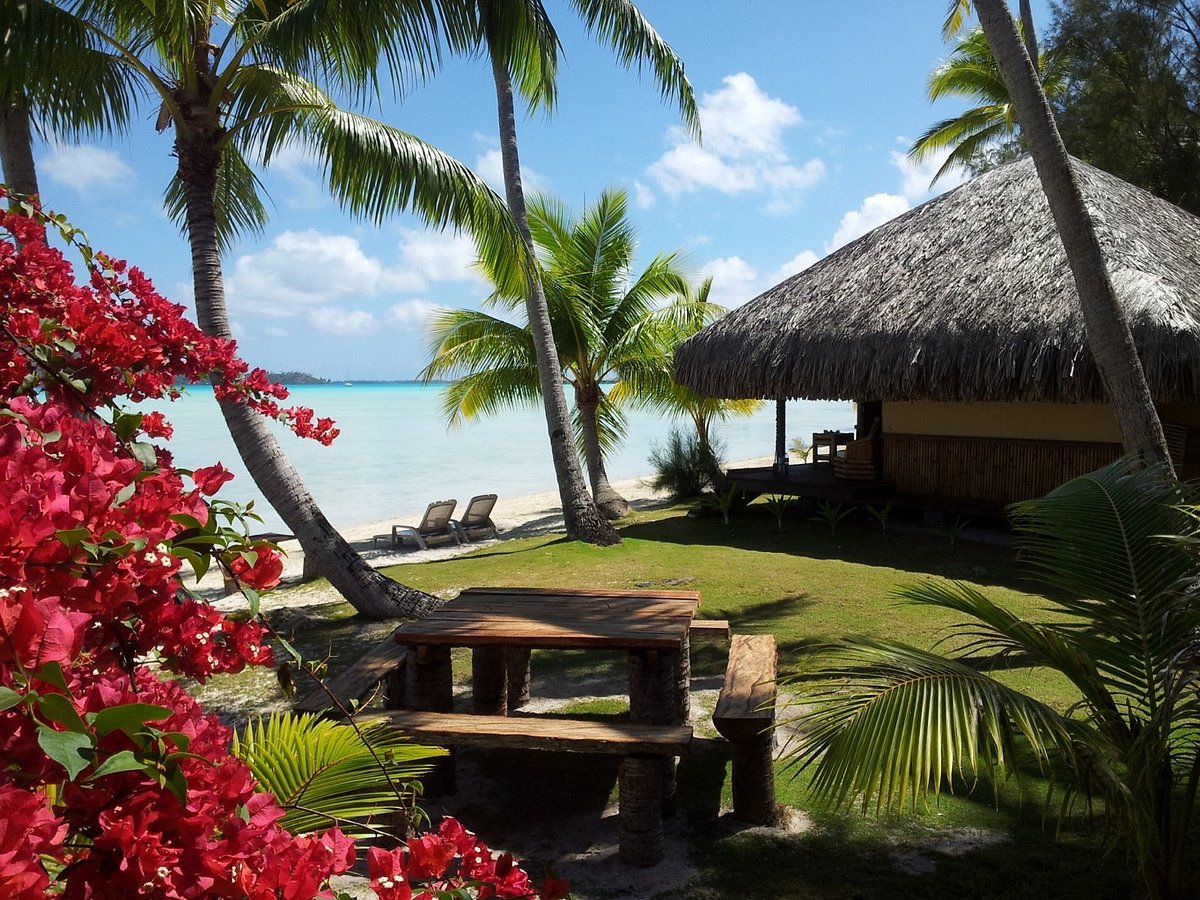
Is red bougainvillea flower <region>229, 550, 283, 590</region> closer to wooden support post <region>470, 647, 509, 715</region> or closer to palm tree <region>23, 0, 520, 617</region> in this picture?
wooden support post <region>470, 647, 509, 715</region>

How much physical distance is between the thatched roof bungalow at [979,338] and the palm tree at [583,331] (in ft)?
7.15

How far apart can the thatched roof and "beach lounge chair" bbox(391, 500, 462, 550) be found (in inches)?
167

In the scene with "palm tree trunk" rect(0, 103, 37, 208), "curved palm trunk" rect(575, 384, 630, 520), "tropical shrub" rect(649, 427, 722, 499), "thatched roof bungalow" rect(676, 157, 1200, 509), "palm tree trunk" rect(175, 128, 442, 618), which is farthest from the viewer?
"tropical shrub" rect(649, 427, 722, 499)

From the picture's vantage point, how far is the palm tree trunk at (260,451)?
22.5 feet

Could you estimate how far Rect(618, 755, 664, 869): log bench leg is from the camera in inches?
130

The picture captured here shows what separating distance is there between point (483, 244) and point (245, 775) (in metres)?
8.06

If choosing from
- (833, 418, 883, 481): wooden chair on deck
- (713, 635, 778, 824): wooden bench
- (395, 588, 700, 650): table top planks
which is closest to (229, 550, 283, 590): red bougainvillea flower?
(713, 635, 778, 824): wooden bench

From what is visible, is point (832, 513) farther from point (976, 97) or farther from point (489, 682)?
point (976, 97)

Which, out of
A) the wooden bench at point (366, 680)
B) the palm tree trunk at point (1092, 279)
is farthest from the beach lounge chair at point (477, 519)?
the palm tree trunk at point (1092, 279)

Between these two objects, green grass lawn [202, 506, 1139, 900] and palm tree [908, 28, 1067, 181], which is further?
palm tree [908, 28, 1067, 181]

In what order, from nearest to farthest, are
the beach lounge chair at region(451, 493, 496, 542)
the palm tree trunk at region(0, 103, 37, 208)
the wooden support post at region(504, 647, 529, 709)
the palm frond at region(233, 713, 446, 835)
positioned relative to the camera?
the palm frond at region(233, 713, 446, 835)
the wooden support post at region(504, 647, 529, 709)
the palm tree trunk at region(0, 103, 37, 208)
the beach lounge chair at region(451, 493, 496, 542)

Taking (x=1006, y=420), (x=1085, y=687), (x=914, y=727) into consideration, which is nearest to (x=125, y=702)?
(x=914, y=727)

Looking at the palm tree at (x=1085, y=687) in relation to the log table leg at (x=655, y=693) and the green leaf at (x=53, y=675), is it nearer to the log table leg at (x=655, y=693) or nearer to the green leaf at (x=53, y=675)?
the log table leg at (x=655, y=693)

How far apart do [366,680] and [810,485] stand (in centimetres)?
880
